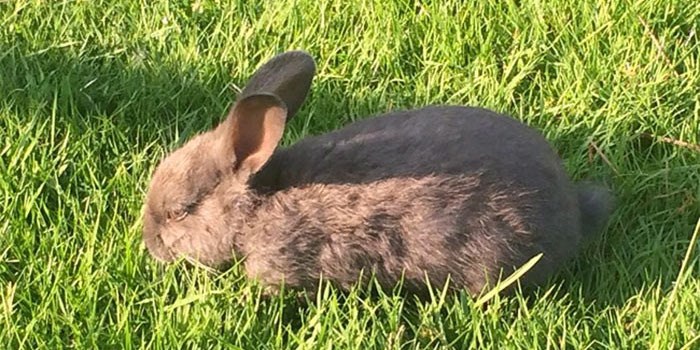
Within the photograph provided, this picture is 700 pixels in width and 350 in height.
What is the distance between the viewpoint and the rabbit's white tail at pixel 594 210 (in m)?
4.07

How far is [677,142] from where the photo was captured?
4.43 m

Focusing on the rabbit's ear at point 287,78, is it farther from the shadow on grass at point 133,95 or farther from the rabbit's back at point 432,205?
the shadow on grass at point 133,95

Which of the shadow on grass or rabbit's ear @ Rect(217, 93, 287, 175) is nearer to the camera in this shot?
rabbit's ear @ Rect(217, 93, 287, 175)

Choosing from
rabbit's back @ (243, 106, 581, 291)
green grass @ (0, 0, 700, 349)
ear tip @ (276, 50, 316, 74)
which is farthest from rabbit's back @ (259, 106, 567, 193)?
green grass @ (0, 0, 700, 349)

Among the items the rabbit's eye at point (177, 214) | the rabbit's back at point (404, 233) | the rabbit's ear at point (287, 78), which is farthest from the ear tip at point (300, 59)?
the rabbit's eye at point (177, 214)

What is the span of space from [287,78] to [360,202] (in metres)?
0.45

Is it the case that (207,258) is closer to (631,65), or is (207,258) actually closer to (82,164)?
(82,164)

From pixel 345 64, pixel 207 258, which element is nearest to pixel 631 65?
pixel 345 64

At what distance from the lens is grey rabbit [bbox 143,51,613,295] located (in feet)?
12.4

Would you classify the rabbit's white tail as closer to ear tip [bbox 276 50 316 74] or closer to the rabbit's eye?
ear tip [bbox 276 50 316 74]

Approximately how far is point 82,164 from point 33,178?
169 millimetres

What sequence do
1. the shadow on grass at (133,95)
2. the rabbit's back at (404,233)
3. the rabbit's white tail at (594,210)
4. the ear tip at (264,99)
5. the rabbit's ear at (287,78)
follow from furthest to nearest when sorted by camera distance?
the shadow on grass at (133,95) → the rabbit's white tail at (594,210) → the rabbit's ear at (287,78) → the rabbit's back at (404,233) → the ear tip at (264,99)

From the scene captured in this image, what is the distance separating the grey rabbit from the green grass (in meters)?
0.09

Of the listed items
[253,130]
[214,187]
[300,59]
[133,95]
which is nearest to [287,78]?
[300,59]
